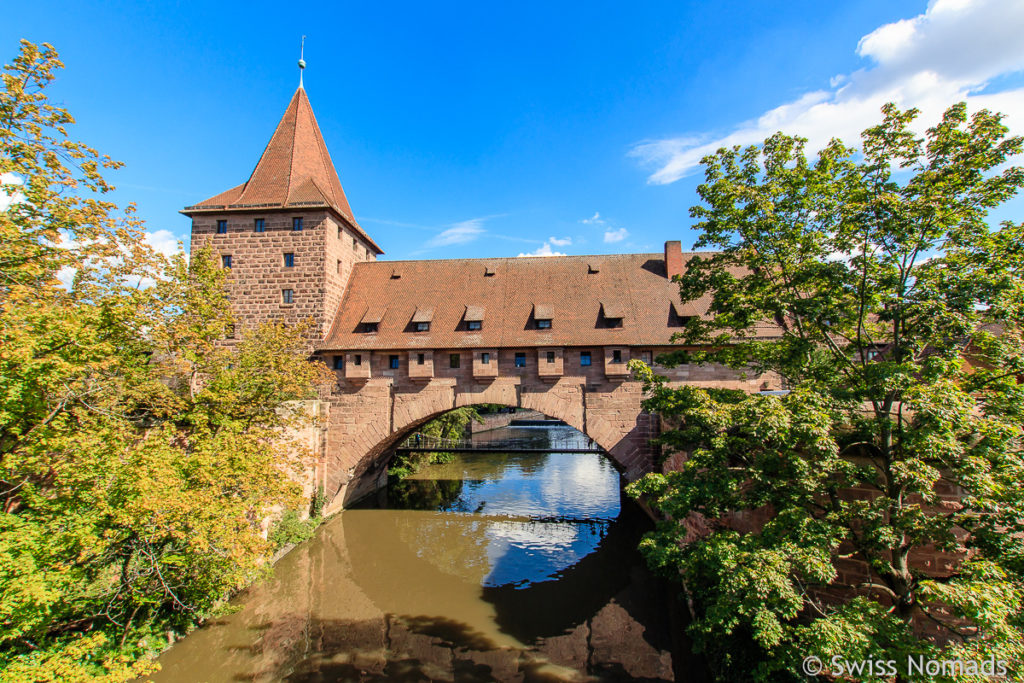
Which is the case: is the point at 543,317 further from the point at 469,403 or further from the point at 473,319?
the point at 469,403

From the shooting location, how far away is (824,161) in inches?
285

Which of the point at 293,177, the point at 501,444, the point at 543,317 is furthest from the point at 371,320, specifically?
the point at 501,444

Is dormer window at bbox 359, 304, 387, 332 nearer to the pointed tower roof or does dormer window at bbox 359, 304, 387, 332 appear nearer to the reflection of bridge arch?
the reflection of bridge arch

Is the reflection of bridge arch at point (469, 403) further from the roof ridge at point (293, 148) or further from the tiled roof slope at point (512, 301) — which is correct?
the roof ridge at point (293, 148)

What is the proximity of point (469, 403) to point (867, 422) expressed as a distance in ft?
39.8

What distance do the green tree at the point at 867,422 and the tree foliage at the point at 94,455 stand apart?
7938mm

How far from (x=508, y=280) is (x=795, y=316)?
1278cm

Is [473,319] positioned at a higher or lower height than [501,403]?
higher

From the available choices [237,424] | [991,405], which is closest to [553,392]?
[237,424]

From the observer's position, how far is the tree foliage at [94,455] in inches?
254

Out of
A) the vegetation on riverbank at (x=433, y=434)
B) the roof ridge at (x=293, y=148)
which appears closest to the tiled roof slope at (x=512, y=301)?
the roof ridge at (x=293, y=148)

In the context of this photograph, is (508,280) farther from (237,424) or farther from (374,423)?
(237,424)

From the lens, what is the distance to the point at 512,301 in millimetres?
17938

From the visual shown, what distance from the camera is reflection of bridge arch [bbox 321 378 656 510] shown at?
51.0 feet
